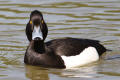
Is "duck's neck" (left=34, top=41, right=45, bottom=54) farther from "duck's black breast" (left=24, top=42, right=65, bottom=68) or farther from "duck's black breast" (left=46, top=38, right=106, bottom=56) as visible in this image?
"duck's black breast" (left=46, top=38, right=106, bottom=56)

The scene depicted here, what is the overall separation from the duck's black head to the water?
720 millimetres

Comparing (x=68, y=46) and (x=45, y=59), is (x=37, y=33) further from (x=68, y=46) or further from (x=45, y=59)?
(x=68, y=46)

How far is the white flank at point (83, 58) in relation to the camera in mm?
9602

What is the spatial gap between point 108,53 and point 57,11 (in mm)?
3317

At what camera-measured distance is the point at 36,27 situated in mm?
9328

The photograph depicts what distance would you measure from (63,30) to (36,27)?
278 centimetres

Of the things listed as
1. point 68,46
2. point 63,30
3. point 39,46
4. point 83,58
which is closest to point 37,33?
point 39,46

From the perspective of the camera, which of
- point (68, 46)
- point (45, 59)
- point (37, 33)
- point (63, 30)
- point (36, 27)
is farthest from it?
point (63, 30)

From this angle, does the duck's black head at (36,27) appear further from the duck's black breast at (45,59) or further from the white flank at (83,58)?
the white flank at (83,58)

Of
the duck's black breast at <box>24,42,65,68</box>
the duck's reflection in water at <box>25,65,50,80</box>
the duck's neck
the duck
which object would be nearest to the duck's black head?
the duck

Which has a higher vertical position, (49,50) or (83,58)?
(49,50)

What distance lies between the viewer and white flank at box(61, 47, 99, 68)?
378 inches

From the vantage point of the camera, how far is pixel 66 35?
11.8 m

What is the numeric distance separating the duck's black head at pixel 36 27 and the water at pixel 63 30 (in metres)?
0.72
